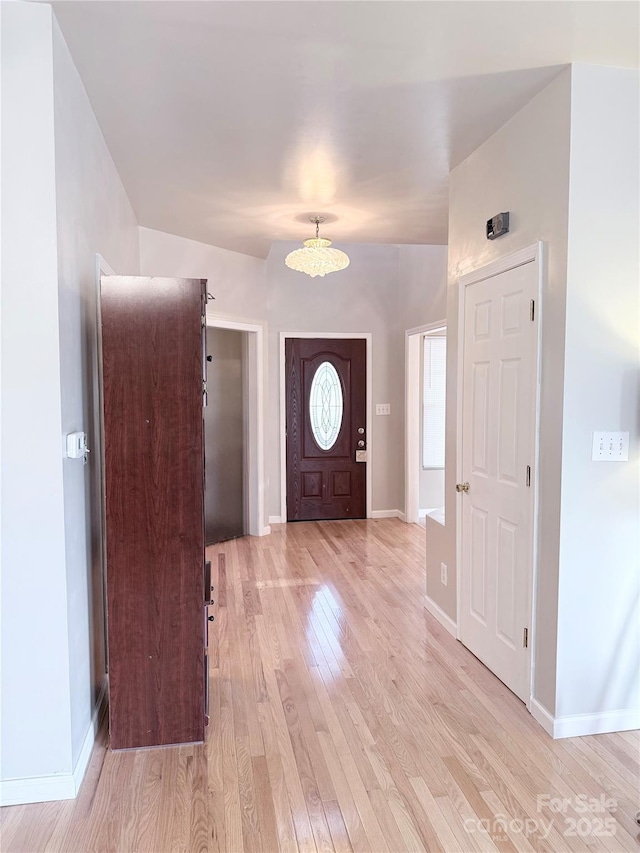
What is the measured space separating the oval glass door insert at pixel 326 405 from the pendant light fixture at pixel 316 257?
2030 mm

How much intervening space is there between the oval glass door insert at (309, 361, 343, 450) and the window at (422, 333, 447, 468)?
108 centimetres

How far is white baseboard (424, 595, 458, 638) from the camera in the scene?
3.40 meters

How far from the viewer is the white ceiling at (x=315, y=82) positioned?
192 cm

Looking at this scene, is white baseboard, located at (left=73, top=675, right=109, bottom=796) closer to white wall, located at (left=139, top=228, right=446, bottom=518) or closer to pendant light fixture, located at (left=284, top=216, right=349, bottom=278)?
pendant light fixture, located at (left=284, top=216, right=349, bottom=278)

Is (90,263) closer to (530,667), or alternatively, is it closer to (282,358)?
(530,667)

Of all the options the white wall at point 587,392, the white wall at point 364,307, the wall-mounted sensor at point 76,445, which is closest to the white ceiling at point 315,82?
the white wall at point 587,392

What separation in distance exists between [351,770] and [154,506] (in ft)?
4.09

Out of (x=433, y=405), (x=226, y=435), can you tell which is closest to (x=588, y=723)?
(x=226, y=435)

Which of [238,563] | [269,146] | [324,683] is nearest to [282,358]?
[238,563]

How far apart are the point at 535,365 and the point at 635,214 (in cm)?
70

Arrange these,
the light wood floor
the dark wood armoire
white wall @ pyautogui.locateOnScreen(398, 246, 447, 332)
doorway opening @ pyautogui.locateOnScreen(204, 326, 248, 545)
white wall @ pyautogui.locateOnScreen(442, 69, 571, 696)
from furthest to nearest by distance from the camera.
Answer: doorway opening @ pyautogui.locateOnScreen(204, 326, 248, 545)
white wall @ pyautogui.locateOnScreen(398, 246, 447, 332)
white wall @ pyautogui.locateOnScreen(442, 69, 571, 696)
the dark wood armoire
the light wood floor

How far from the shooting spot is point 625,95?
2.29 metres

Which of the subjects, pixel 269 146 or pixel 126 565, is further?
pixel 269 146

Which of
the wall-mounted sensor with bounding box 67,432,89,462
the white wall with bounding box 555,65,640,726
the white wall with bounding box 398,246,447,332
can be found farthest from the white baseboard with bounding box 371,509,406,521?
the wall-mounted sensor with bounding box 67,432,89,462
